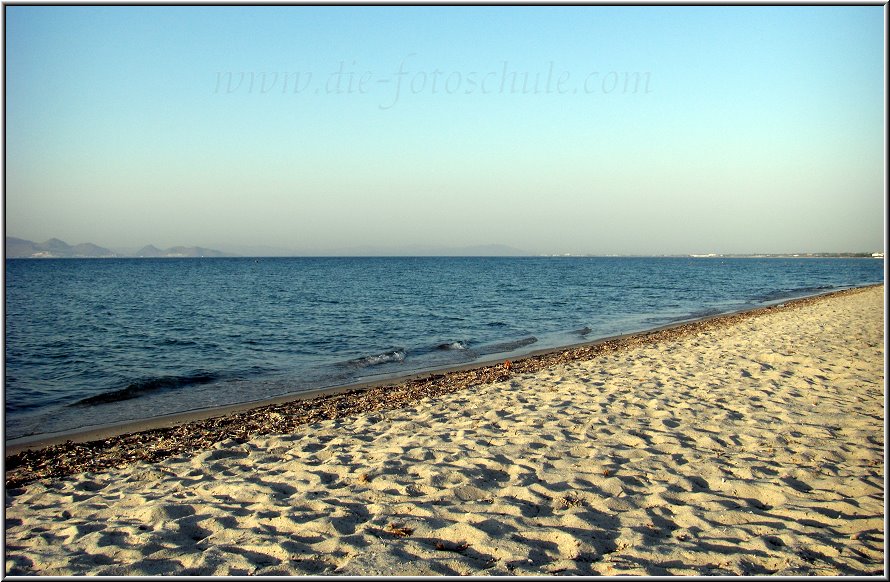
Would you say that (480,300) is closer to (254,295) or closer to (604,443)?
(254,295)

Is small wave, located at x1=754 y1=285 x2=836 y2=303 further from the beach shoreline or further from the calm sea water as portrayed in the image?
the beach shoreline

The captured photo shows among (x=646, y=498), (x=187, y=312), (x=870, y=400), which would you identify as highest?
(x=870, y=400)

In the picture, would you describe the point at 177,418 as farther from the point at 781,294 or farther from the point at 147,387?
the point at 781,294

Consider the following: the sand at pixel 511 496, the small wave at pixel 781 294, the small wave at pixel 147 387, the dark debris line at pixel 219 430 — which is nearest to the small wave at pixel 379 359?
the dark debris line at pixel 219 430

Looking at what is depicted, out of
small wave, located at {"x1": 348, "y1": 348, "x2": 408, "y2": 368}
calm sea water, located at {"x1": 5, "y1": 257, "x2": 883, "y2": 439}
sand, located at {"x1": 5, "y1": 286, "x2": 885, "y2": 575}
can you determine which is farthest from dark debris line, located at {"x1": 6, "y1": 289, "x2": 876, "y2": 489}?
small wave, located at {"x1": 348, "y1": 348, "x2": 408, "y2": 368}

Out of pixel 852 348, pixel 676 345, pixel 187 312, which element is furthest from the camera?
pixel 187 312

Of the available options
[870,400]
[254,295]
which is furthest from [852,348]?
[254,295]

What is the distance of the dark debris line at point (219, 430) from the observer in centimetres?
659

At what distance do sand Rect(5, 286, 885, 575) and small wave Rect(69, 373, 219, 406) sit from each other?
5.93 meters

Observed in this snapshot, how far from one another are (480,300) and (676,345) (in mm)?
22357

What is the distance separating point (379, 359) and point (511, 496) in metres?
10.7

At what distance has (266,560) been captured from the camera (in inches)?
151

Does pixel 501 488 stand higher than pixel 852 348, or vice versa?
pixel 852 348

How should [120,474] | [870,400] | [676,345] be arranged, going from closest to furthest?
1. [120,474]
2. [870,400]
3. [676,345]
